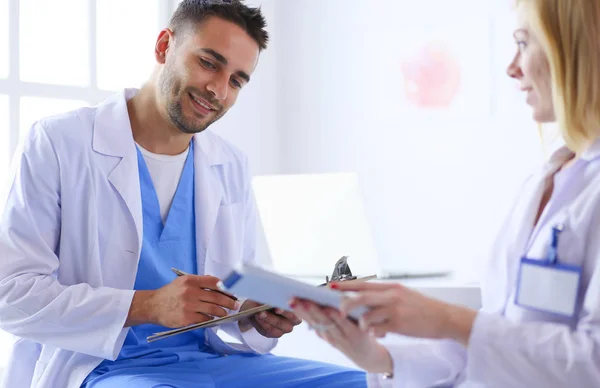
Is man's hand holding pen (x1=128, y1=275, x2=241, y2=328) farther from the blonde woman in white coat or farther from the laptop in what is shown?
the laptop

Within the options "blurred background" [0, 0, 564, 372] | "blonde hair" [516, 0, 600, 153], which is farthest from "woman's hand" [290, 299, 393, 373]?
"blurred background" [0, 0, 564, 372]

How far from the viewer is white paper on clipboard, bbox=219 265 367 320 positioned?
0.97 meters

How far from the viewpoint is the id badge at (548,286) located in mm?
1089

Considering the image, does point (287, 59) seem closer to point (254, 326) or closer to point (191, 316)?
point (254, 326)

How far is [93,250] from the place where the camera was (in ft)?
5.76

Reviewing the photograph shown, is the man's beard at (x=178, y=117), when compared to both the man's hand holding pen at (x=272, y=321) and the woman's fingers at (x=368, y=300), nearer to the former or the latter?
the man's hand holding pen at (x=272, y=321)

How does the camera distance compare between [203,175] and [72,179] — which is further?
[203,175]

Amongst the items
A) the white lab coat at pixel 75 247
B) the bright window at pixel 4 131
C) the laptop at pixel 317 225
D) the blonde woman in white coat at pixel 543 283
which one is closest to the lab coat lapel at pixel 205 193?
the white lab coat at pixel 75 247

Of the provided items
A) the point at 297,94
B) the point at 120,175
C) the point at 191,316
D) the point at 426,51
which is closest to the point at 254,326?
the point at 191,316

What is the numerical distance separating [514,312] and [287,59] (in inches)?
126

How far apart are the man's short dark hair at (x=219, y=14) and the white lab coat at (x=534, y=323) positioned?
3.40 feet

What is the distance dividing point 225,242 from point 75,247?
40cm

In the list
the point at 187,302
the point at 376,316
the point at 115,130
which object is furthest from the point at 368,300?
the point at 115,130

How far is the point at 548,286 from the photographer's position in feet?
3.63
